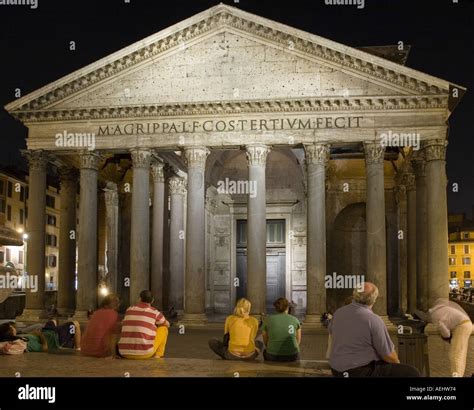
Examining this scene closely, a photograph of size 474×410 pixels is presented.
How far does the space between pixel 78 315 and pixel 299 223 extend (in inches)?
511

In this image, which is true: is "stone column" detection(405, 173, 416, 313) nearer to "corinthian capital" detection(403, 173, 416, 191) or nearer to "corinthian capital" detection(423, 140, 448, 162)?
"corinthian capital" detection(403, 173, 416, 191)

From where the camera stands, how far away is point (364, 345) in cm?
871

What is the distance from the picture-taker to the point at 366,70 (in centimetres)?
2481

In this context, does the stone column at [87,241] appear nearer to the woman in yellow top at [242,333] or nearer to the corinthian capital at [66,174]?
the corinthian capital at [66,174]

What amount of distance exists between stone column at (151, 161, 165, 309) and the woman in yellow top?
1666 centimetres

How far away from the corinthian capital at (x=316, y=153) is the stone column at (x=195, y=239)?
13.6 feet

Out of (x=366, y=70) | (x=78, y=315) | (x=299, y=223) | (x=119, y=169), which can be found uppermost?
(x=366, y=70)

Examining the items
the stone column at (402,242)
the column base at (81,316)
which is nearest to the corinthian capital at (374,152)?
the stone column at (402,242)

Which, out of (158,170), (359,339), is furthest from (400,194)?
(359,339)

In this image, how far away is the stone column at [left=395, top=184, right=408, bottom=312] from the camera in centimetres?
3164

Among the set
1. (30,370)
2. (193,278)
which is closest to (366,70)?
(193,278)

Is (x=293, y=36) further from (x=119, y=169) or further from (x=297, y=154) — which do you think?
(x=119, y=169)

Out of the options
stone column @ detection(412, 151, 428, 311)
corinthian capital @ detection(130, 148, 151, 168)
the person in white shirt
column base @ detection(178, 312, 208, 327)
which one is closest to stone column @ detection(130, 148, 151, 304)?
corinthian capital @ detection(130, 148, 151, 168)

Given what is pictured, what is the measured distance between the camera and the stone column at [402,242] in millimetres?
31641
